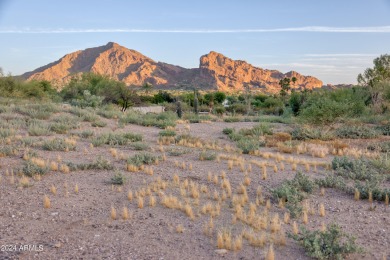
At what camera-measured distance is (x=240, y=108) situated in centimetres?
5003

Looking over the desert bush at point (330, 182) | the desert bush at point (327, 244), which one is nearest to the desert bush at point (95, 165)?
the desert bush at point (330, 182)

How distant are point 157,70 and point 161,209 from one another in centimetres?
14847

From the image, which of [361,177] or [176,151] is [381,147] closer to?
[361,177]

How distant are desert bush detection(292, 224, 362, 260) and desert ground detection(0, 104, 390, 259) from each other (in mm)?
170

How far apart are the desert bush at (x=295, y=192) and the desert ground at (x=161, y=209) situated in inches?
5.7

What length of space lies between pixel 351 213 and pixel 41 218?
18.6 ft

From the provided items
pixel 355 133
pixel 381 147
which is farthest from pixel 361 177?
pixel 355 133

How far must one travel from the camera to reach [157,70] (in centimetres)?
15350

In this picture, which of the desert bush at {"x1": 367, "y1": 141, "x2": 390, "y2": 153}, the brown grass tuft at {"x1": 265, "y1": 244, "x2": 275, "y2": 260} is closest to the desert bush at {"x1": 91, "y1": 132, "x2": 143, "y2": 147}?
the desert bush at {"x1": 367, "y1": 141, "x2": 390, "y2": 153}

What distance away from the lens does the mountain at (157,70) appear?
143 m

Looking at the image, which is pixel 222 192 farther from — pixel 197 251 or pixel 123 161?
pixel 123 161

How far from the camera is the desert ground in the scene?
5.81 m

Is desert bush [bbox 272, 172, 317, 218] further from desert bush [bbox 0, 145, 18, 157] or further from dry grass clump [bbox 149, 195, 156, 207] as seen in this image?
desert bush [bbox 0, 145, 18, 157]

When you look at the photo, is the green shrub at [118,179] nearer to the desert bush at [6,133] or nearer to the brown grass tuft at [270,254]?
the brown grass tuft at [270,254]
